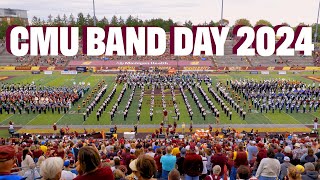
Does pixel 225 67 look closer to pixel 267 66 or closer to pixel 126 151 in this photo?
pixel 267 66

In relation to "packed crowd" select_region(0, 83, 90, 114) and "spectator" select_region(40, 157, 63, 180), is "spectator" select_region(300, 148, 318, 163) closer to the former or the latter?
"spectator" select_region(40, 157, 63, 180)

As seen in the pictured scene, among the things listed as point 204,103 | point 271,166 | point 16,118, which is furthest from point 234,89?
point 271,166

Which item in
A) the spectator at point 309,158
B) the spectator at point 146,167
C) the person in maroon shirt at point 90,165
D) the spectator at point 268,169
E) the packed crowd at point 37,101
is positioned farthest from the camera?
the packed crowd at point 37,101

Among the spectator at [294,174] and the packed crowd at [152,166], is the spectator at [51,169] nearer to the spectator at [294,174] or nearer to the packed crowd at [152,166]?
the packed crowd at [152,166]

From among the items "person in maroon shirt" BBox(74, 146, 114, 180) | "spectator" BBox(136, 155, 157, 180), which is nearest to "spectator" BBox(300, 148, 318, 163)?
"spectator" BBox(136, 155, 157, 180)

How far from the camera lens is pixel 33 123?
23.2 metres

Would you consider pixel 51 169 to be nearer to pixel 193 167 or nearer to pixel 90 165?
pixel 90 165

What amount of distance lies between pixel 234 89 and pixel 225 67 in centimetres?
2002

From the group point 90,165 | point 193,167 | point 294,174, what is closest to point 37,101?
point 193,167

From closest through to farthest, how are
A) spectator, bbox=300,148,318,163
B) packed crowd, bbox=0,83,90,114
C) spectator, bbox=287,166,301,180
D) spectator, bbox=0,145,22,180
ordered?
1. spectator, bbox=0,145,22,180
2. spectator, bbox=287,166,301,180
3. spectator, bbox=300,148,318,163
4. packed crowd, bbox=0,83,90,114

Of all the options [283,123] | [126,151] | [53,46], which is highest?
[53,46]

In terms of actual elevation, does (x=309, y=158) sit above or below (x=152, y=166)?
below

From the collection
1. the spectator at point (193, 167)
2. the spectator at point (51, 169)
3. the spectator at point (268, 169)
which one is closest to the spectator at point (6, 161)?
the spectator at point (51, 169)

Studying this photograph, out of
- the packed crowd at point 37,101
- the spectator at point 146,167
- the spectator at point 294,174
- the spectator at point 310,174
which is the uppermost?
the spectator at point 146,167
